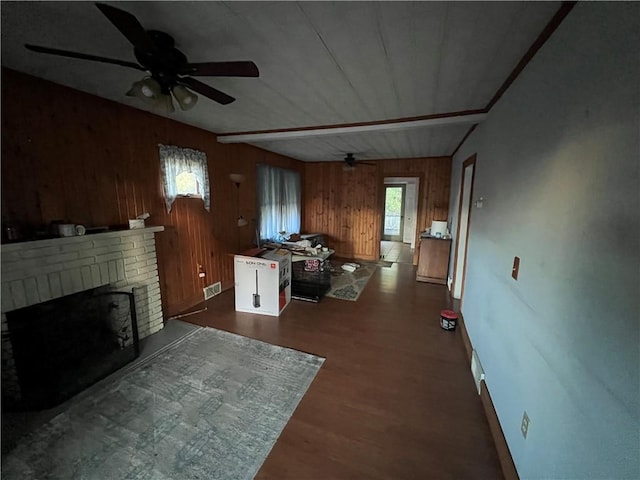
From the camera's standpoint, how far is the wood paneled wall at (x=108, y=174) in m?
1.87

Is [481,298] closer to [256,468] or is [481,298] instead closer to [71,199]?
[256,468]

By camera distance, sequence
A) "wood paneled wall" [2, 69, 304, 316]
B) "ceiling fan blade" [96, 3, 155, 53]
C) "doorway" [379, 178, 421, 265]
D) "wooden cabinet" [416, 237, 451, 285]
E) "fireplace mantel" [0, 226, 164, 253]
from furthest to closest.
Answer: "doorway" [379, 178, 421, 265] < "wooden cabinet" [416, 237, 451, 285] < "wood paneled wall" [2, 69, 304, 316] < "fireplace mantel" [0, 226, 164, 253] < "ceiling fan blade" [96, 3, 155, 53]

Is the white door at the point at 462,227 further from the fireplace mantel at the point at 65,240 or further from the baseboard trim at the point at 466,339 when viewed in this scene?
the fireplace mantel at the point at 65,240

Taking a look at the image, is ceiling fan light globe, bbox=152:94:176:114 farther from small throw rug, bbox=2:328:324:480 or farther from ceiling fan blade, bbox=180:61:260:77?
small throw rug, bbox=2:328:324:480

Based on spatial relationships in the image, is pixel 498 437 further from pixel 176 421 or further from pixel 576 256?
pixel 176 421

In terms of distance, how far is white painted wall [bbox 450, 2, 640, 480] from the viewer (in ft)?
2.45

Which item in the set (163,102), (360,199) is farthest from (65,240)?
(360,199)

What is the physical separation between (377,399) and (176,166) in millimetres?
3211

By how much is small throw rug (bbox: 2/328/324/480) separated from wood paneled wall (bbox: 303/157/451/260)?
13.3 ft

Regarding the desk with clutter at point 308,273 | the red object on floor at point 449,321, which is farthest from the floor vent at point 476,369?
the desk with clutter at point 308,273

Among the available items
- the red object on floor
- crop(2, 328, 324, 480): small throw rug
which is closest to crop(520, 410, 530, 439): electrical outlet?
crop(2, 328, 324, 480): small throw rug

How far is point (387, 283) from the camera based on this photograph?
453 centimetres

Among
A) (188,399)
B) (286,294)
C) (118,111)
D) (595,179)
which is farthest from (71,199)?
(595,179)

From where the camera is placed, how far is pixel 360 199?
6.04m
